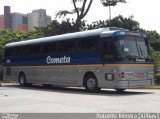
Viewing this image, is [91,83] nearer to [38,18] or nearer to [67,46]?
[67,46]

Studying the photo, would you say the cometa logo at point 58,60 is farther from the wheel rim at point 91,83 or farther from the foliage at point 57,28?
the foliage at point 57,28

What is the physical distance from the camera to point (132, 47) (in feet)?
63.4

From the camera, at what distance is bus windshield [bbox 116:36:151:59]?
741 inches

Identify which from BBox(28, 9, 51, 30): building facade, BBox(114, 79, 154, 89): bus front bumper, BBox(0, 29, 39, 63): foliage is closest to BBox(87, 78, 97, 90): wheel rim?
BBox(114, 79, 154, 89): bus front bumper

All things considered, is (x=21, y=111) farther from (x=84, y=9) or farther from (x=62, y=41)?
Result: (x=84, y=9)

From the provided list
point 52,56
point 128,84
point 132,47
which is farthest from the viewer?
point 52,56

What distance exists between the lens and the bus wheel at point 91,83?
66.2 feet

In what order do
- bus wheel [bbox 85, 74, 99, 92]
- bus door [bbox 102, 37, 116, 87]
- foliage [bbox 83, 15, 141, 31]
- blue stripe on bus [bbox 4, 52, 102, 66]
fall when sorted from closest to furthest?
bus door [bbox 102, 37, 116, 87]
blue stripe on bus [bbox 4, 52, 102, 66]
bus wheel [bbox 85, 74, 99, 92]
foliage [bbox 83, 15, 141, 31]

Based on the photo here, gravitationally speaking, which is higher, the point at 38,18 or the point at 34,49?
the point at 38,18

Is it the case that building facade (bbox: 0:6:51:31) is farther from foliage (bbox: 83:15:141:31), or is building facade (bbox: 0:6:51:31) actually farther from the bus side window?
the bus side window

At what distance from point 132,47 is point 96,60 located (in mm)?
1896

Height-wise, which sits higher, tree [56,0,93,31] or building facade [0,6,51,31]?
building facade [0,6,51,31]

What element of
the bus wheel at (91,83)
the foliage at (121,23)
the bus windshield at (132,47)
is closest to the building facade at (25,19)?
the foliage at (121,23)

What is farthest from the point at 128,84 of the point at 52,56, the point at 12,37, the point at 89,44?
the point at 12,37
